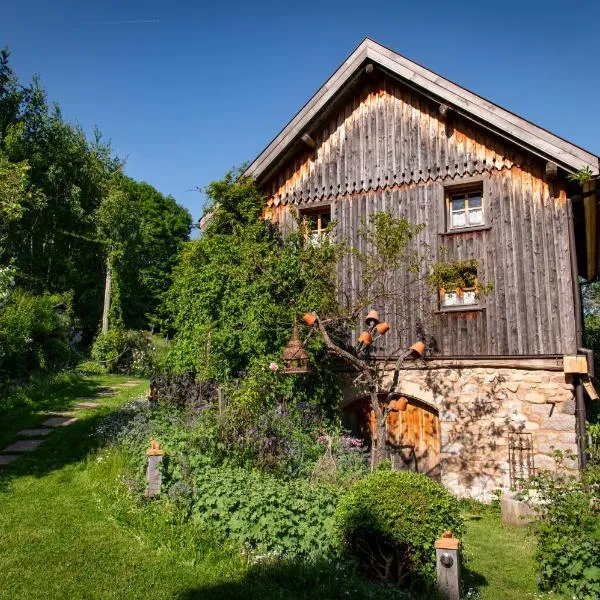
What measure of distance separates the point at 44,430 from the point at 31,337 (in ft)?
20.5

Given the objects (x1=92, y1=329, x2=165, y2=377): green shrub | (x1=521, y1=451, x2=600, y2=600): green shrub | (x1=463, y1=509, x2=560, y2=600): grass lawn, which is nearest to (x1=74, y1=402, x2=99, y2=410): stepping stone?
(x1=92, y1=329, x2=165, y2=377): green shrub

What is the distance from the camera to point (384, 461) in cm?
711

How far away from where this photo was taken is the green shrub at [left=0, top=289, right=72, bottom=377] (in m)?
14.0

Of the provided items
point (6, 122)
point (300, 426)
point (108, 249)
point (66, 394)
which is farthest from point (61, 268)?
point (300, 426)

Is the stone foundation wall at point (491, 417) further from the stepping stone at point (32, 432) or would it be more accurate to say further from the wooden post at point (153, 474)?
the stepping stone at point (32, 432)

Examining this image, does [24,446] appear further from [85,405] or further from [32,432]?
[85,405]

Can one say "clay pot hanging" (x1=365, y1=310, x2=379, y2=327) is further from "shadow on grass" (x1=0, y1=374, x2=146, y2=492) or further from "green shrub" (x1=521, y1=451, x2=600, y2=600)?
"shadow on grass" (x1=0, y1=374, x2=146, y2=492)

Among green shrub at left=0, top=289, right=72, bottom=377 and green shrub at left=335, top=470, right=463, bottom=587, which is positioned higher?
green shrub at left=0, top=289, right=72, bottom=377

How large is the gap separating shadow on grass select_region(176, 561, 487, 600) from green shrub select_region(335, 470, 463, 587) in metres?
0.22

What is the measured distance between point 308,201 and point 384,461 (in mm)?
6213

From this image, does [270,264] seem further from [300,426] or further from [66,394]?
[66,394]

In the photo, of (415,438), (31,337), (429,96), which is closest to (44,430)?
(31,337)

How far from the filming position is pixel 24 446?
30.3 feet

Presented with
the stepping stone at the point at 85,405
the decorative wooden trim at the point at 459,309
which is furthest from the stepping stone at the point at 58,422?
the decorative wooden trim at the point at 459,309
